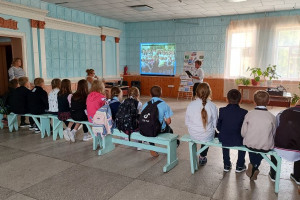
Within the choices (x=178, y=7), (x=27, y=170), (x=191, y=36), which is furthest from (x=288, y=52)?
(x=27, y=170)

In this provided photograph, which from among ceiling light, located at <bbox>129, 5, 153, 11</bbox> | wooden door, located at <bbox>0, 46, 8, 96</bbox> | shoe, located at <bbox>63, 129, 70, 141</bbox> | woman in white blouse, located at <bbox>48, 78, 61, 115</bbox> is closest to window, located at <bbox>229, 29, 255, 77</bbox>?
ceiling light, located at <bbox>129, 5, 153, 11</bbox>

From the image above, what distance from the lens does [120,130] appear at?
3473 millimetres

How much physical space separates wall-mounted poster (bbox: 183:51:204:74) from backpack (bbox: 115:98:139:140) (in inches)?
260

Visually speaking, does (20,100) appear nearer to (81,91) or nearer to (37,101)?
(37,101)

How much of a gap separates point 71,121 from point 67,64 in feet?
14.4

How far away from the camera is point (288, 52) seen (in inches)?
317

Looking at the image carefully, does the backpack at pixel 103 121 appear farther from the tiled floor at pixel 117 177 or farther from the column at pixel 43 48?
the column at pixel 43 48

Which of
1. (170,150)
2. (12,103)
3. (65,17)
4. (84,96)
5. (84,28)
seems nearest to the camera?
(170,150)

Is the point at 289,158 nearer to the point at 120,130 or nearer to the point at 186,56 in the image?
the point at 120,130

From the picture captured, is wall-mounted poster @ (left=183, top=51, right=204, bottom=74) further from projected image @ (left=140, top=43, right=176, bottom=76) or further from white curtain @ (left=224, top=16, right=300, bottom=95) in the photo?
white curtain @ (left=224, top=16, right=300, bottom=95)

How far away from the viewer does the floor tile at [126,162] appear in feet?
10.3

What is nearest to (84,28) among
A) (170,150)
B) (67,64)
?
(67,64)

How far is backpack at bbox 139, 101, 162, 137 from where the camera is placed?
10.2 feet

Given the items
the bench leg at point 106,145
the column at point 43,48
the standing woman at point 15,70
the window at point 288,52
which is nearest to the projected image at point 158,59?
the window at point 288,52
